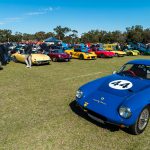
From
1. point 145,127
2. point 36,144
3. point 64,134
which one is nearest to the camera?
point 36,144

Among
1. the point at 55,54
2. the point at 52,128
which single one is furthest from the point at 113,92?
the point at 55,54

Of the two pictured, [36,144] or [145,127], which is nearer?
[36,144]

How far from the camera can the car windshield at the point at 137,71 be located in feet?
18.6

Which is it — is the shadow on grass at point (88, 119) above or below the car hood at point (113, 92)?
below

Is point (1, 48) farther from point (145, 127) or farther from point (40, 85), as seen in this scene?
point (145, 127)

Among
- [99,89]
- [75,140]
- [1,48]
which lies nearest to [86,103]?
[99,89]

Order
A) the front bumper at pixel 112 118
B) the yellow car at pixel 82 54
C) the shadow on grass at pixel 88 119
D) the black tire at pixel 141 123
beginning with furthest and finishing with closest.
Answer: the yellow car at pixel 82 54, the shadow on grass at pixel 88 119, the black tire at pixel 141 123, the front bumper at pixel 112 118

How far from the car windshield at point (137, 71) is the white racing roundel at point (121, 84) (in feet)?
1.72

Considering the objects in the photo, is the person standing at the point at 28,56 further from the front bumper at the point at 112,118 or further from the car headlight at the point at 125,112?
the car headlight at the point at 125,112

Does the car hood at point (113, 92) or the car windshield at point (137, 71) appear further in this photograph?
the car windshield at point (137, 71)

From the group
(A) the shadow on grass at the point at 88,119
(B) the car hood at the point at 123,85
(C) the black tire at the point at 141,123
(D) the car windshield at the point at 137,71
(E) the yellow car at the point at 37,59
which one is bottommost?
(A) the shadow on grass at the point at 88,119

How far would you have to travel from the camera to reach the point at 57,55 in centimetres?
1773

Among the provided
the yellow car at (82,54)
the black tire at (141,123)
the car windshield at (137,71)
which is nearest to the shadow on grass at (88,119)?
the black tire at (141,123)

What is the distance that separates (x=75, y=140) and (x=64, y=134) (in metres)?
0.34
